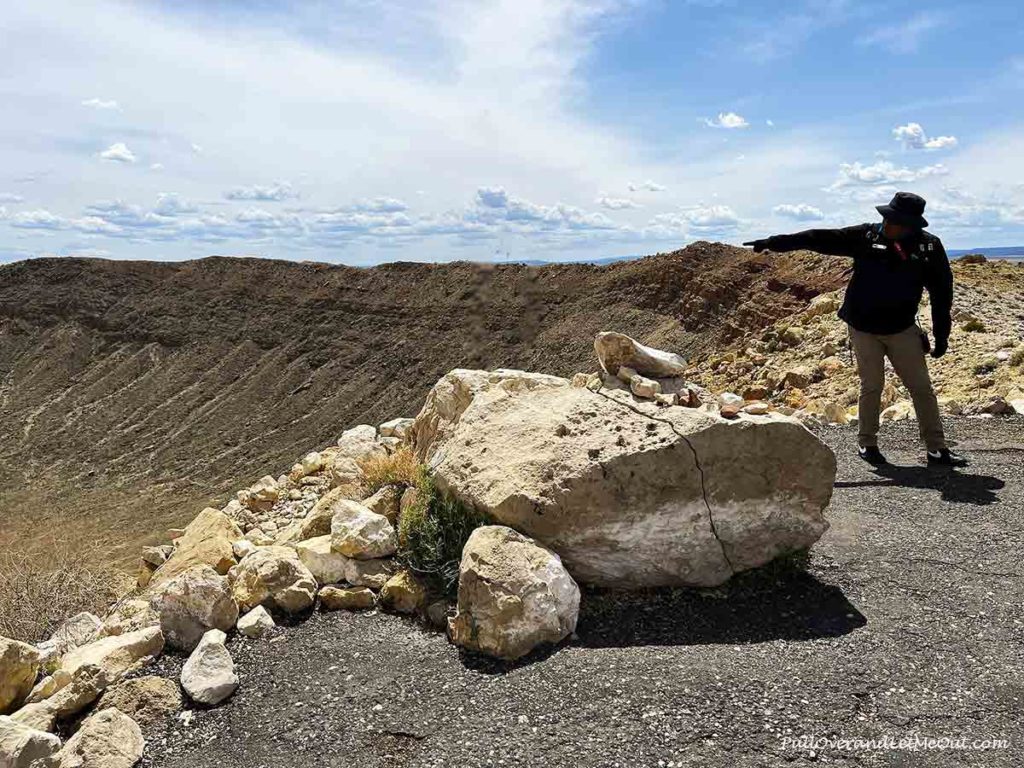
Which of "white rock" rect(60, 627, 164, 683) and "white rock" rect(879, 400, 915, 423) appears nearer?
"white rock" rect(60, 627, 164, 683)

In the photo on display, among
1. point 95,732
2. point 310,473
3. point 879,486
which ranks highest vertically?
point 879,486

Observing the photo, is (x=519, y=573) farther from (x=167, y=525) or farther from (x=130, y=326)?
(x=130, y=326)

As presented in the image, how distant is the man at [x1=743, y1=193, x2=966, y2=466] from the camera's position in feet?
19.5

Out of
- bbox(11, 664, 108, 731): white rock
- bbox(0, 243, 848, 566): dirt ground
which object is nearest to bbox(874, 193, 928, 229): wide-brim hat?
bbox(11, 664, 108, 731): white rock

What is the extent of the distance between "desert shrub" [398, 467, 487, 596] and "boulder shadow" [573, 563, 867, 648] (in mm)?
783

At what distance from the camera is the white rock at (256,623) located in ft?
14.0

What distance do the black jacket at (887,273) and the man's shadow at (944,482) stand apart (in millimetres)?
1095

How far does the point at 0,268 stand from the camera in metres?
45.4

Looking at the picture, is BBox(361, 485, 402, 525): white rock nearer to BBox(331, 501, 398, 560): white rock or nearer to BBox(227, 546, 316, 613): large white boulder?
BBox(331, 501, 398, 560): white rock

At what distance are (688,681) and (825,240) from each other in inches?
160

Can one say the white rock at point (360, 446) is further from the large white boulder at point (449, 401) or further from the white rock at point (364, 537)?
the white rock at point (364, 537)

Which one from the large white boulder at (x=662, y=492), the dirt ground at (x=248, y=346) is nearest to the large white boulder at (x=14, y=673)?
the large white boulder at (x=662, y=492)

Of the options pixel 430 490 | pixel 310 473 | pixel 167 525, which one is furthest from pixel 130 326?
pixel 430 490

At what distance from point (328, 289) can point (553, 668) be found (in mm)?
35320
